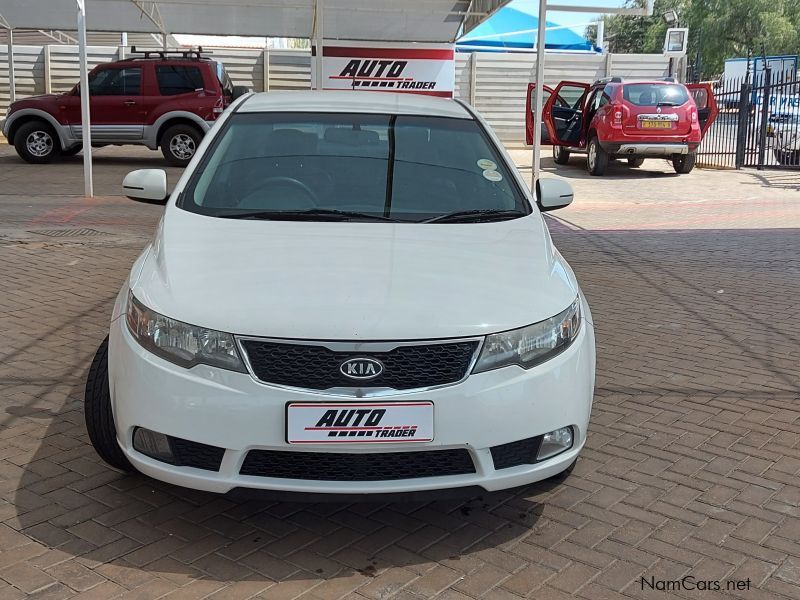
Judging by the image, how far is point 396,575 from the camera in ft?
10.3

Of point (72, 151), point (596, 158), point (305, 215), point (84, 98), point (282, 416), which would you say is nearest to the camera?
point (282, 416)

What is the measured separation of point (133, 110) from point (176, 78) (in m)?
1.00

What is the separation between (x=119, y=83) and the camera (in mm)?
17672

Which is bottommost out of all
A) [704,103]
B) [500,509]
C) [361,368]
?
[500,509]

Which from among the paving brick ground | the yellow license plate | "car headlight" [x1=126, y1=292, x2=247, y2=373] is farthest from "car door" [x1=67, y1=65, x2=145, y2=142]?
"car headlight" [x1=126, y1=292, x2=247, y2=373]

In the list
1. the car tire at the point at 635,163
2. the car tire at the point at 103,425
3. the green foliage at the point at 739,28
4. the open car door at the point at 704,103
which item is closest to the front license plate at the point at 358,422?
the car tire at the point at 103,425

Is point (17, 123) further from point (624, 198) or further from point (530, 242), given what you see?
point (530, 242)

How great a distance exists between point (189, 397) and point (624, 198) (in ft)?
40.8

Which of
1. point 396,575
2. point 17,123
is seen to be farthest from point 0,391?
point 17,123

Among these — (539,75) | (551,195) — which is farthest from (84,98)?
(551,195)

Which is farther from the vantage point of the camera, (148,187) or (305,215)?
(148,187)

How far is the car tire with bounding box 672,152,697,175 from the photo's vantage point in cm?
1775

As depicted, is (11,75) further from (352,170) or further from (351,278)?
(351,278)

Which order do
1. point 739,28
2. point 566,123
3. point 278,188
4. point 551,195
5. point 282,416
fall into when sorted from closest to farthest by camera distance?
1. point 282,416
2. point 278,188
3. point 551,195
4. point 566,123
5. point 739,28
